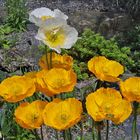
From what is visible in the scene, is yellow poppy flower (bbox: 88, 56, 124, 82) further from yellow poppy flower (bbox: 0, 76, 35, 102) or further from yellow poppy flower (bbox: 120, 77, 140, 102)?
yellow poppy flower (bbox: 0, 76, 35, 102)

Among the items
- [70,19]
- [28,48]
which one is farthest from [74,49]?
[70,19]

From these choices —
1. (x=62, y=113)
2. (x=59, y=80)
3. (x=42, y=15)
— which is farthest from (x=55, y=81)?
(x=42, y=15)

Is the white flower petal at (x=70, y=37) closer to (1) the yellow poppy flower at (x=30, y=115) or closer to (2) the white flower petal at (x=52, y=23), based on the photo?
(2) the white flower petal at (x=52, y=23)

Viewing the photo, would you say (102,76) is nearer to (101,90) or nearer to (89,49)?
(101,90)

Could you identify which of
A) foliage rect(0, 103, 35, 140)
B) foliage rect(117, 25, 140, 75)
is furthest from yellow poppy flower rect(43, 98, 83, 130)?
foliage rect(117, 25, 140, 75)

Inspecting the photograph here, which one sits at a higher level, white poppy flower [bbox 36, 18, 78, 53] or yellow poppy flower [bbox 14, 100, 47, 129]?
white poppy flower [bbox 36, 18, 78, 53]

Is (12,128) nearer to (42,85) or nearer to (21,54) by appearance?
(21,54)

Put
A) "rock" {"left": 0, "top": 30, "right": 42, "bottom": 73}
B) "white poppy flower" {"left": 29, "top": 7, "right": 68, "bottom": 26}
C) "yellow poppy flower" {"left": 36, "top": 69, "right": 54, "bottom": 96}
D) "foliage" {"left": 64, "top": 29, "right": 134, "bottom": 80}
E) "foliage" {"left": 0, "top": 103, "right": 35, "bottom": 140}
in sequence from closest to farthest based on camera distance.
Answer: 1. "yellow poppy flower" {"left": 36, "top": 69, "right": 54, "bottom": 96}
2. "white poppy flower" {"left": 29, "top": 7, "right": 68, "bottom": 26}
3. "foliage" {"left": 0, "top": 103, "right": 35, "bottom": 140}
4. "rock" {"left": 0, "top": 30, "right": 42, "bottom": 73}
5. "foliage" {"left": 64, "top": 29, "right": 134, "bottom": 80}

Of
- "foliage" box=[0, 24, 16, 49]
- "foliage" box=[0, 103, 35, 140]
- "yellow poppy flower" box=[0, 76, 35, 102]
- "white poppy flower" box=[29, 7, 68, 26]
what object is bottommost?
"foliage" box=[0, 24, 16, 49]
